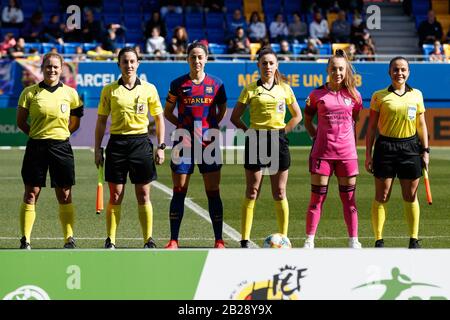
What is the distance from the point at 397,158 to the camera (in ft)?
32.3

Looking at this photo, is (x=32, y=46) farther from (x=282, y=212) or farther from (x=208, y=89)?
(x=282, y=212)

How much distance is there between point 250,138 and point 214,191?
62cm

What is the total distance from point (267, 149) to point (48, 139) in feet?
6.75

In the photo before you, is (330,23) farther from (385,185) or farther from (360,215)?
(385,185)

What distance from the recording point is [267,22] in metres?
30.6

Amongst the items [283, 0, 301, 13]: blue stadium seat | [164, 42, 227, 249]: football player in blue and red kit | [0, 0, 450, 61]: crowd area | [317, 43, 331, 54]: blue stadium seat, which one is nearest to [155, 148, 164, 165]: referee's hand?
[164, 42, 227, 249]: football player in blue and red kit

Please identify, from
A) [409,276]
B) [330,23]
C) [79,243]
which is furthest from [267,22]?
[409,276]

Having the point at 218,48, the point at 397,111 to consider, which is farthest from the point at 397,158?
the point at 218,48

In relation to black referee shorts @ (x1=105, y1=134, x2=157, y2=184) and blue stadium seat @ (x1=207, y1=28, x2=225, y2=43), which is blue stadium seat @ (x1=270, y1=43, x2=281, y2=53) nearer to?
blue stadium seat @ (x1=207, y1=28, x2=225, y2=43)

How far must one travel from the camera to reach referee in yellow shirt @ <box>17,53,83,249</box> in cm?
970

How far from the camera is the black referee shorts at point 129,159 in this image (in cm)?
955

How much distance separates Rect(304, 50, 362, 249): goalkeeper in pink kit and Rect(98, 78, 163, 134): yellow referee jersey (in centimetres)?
154

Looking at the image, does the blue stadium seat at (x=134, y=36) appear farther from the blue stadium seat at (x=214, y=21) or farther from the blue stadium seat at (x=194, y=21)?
the blue stadium seat at (x=214, y=21)

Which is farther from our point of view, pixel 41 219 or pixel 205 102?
pixel 41 219
